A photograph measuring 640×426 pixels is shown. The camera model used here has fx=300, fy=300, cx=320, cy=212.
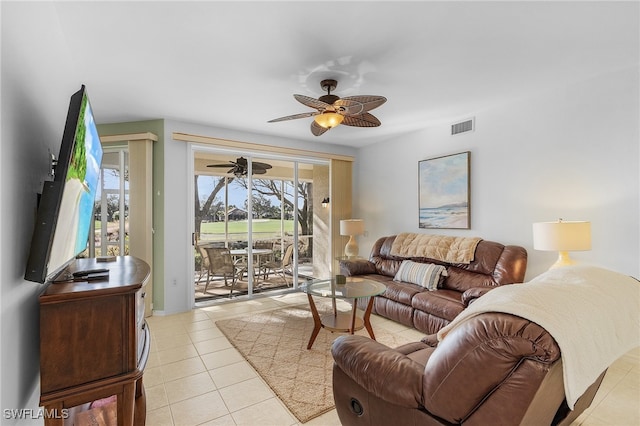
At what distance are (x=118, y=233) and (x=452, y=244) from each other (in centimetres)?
452

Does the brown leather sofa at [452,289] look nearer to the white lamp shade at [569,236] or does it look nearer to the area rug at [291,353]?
the area rug at [291,353]

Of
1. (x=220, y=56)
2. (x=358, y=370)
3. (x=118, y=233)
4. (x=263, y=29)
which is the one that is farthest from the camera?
(x=118, y=233)

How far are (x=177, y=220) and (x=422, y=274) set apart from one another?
332 cm

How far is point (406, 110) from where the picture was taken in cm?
375

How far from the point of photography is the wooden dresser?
50.2 inches

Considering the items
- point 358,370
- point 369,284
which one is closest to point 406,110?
point 369,284

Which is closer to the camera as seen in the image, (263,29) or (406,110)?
(263,29)

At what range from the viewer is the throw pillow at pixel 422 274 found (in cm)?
359

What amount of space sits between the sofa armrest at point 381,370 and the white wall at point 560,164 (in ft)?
8.84

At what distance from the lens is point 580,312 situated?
1106 mm

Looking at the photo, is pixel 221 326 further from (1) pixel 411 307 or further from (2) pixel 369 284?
(1) pixel 411 307

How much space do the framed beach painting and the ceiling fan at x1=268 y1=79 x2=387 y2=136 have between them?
1.71 metres

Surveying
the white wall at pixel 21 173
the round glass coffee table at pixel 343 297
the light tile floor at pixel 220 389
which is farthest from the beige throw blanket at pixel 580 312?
the white wall at pixel 21 173

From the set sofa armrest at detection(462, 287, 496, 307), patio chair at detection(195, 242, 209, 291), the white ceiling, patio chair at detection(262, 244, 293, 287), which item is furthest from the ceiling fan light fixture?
patio chair at detection(262, 244, 293, 287)
